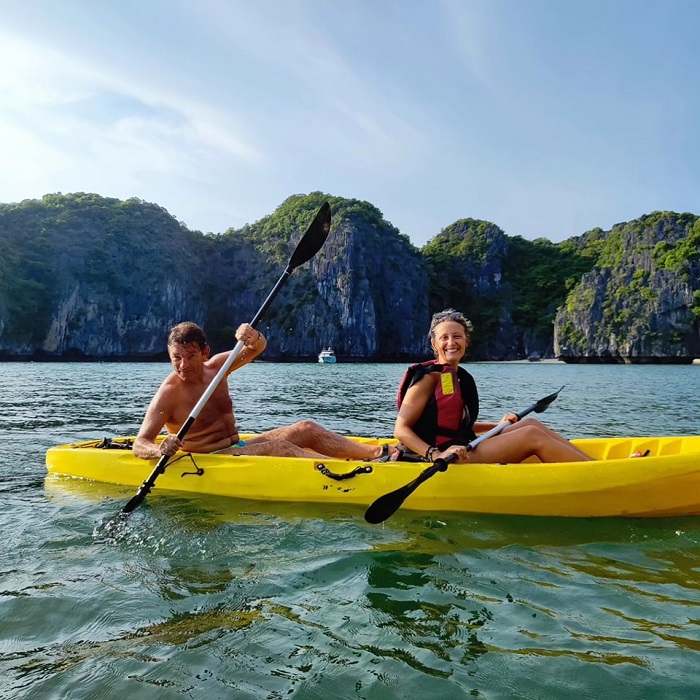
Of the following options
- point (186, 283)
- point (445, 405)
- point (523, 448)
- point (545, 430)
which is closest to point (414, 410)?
point (445, 405)

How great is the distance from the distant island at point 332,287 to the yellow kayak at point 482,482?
77126 millimetres

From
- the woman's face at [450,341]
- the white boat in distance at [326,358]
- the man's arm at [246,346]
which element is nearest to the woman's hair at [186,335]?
the man's arm at [246,346]

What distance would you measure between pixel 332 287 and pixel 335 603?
294 feet

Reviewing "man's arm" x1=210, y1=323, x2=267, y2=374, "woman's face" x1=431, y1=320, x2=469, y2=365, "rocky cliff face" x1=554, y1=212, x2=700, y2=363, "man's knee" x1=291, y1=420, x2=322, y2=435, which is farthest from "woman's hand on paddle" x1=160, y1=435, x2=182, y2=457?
"rocky cliff face" x1=554, y1=212, x2=700, y2=363

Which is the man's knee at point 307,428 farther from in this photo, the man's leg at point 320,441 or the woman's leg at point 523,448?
the woman's leg at point 523,448

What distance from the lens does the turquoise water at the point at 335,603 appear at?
7.86 ft

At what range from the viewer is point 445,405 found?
4629 millimetres

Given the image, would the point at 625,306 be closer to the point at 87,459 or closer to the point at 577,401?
the point at 577,401

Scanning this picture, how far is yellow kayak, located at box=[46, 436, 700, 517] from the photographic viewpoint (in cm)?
444

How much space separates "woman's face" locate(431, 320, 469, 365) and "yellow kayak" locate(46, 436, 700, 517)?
820mm

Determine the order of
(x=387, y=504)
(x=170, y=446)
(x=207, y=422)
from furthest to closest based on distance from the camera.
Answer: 1. (x=207, y=422)
2. (x=170, y=446)
3. (x=387, y=504)

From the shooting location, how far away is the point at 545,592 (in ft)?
10.6

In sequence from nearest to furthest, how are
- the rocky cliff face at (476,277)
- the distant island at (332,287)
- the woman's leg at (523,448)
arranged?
the woman's leg at (523,448)
the distant island at (332,287)
the rocky cliff face at (476,277)

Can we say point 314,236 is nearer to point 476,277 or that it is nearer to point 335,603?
point 335,603
